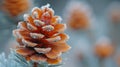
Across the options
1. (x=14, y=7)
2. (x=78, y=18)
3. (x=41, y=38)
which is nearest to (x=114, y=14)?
(x=78, y=18)

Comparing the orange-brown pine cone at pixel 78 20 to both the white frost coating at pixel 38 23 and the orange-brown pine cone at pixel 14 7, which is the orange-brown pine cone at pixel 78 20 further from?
the white frost coating at pixel 38 23

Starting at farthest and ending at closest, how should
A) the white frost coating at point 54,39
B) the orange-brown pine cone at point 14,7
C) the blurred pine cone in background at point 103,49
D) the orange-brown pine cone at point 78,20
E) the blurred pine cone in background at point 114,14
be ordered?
the blurred pine cone in background at point 114,14, the blurred pine cone in background at point 103,49, the orange-brown pine cone at point 78,20, the orange-brown pine cone at point 14,7, the white frost coating at point 54,39


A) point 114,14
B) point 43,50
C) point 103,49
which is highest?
point 114,14

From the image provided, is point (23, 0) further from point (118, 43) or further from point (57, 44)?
point (118, 43)

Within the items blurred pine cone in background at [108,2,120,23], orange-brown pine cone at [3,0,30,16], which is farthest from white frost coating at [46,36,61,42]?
blurred pine cone in background at [108,2,120,23]

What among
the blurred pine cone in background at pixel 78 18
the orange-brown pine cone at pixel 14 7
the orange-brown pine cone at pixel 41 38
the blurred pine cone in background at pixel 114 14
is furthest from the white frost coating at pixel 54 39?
the blurred pine cone in background at pixel 114 14

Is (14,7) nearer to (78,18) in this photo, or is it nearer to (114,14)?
(78,18)

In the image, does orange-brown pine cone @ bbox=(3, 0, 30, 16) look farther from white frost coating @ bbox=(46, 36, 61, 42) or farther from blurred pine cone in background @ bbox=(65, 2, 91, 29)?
blurred pine cone in background @ bbox=(65, 2, 91, 29)

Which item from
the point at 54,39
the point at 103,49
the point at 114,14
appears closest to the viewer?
the point at 54,39
